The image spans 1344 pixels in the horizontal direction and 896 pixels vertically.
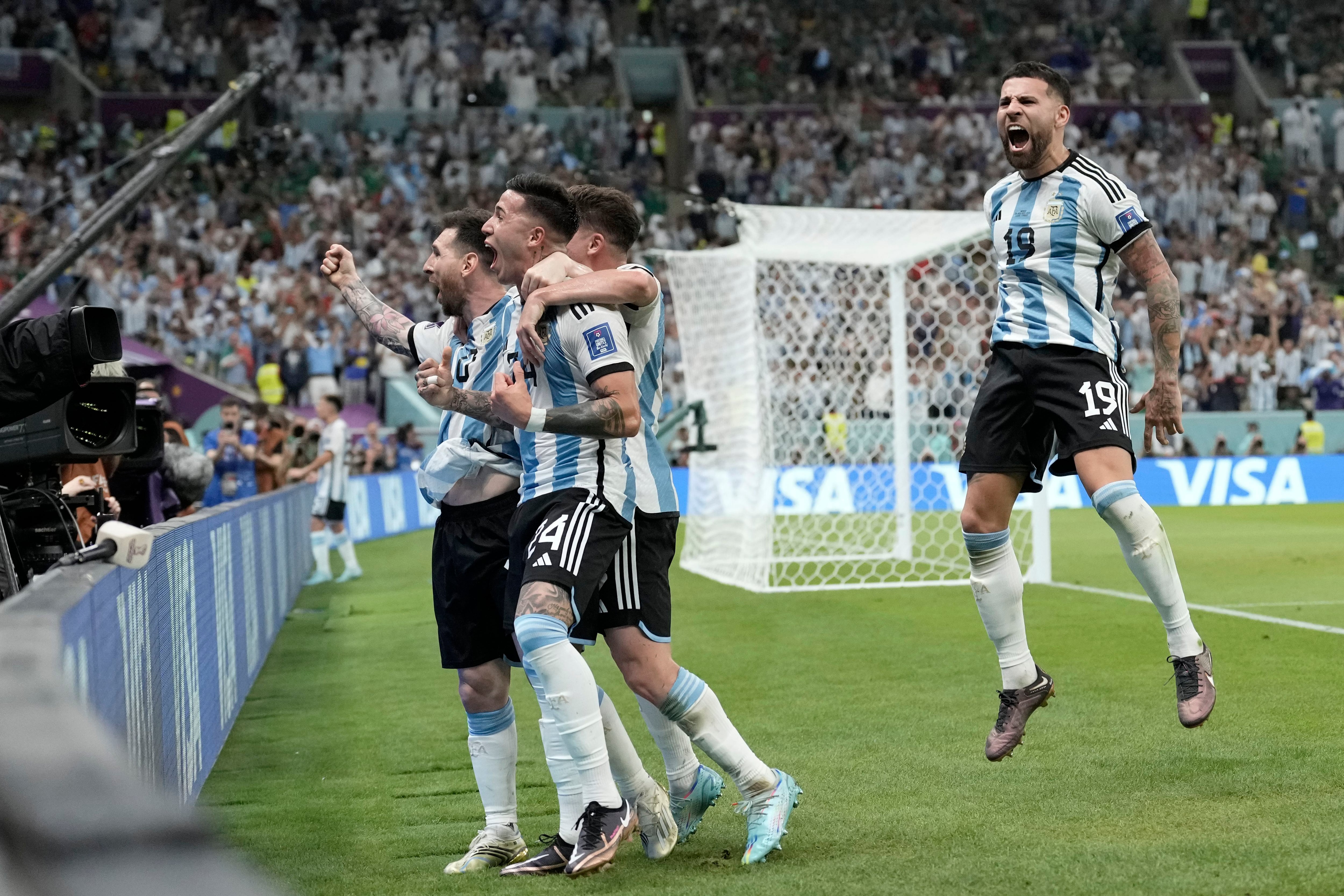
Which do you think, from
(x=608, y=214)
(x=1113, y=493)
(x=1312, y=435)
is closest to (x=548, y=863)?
(x=608, y=214)

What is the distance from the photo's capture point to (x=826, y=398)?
15773 millimetres

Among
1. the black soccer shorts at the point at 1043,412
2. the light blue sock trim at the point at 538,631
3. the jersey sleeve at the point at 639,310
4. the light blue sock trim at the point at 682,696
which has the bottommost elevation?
the light blue sock trim at the point at 682,696

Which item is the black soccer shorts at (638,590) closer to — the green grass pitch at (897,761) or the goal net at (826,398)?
the green grass pitch at (897,761)

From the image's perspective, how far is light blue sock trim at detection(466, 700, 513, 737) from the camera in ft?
14.9

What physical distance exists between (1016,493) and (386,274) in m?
20.5

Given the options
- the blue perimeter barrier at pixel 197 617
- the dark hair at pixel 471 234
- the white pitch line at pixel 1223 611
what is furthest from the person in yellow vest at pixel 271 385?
the dark hair at pixel 471 234

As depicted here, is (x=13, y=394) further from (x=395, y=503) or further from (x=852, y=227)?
(x=395, y=503)

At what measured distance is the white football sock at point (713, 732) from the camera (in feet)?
13.6

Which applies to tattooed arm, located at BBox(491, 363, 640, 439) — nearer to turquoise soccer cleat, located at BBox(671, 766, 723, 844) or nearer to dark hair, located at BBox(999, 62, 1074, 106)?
turquoise soccer cleat, located at BBox(671, 766, 723, 844)

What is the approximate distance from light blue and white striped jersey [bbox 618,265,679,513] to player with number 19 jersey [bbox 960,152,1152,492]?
1.15 metres

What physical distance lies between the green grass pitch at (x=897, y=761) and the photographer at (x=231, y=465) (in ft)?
11.4

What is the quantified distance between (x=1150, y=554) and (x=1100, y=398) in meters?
0.51

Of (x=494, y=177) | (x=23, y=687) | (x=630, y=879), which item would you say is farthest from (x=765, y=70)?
(x=23, y=687)

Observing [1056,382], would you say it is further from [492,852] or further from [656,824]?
[492,852]
